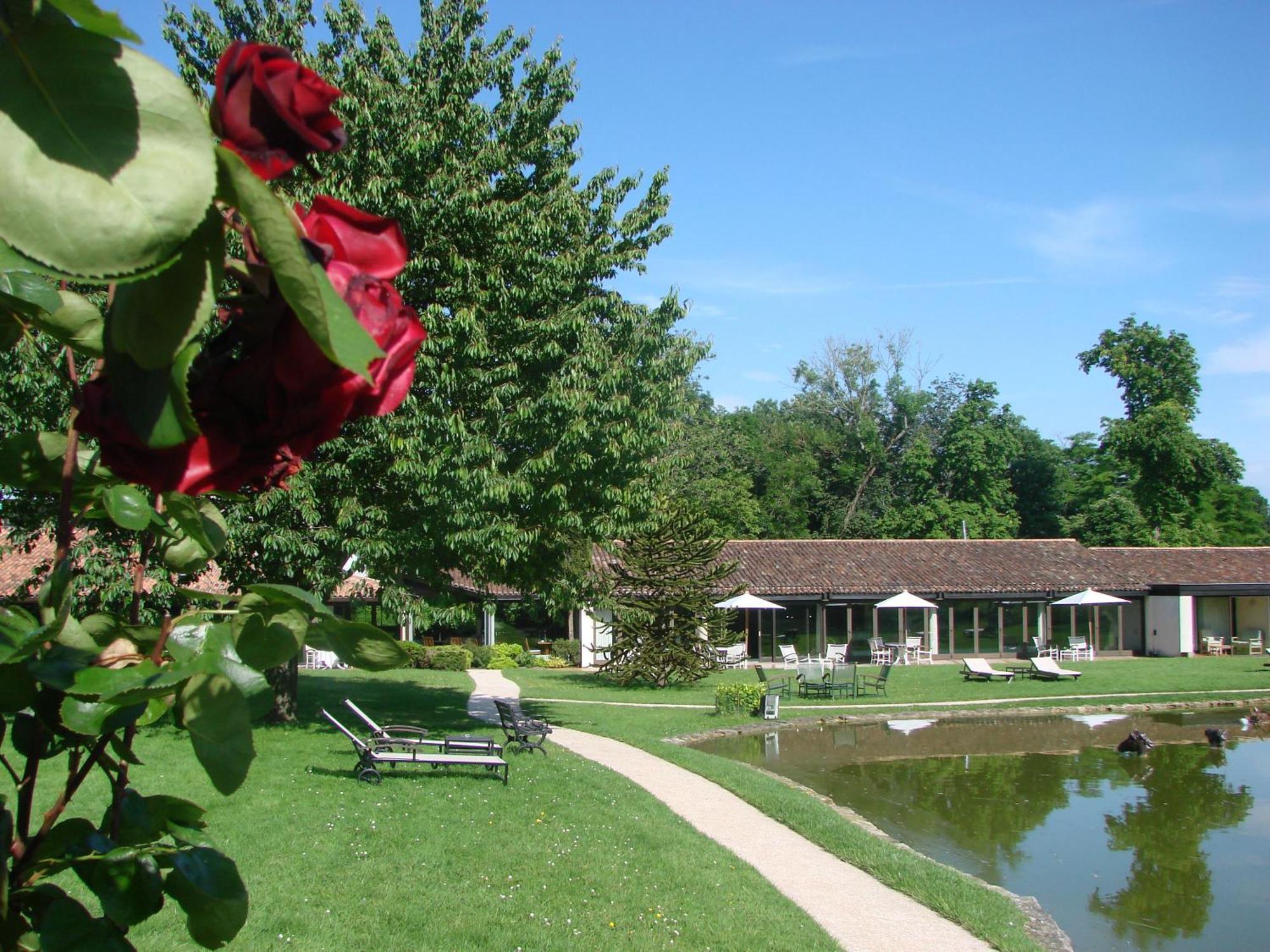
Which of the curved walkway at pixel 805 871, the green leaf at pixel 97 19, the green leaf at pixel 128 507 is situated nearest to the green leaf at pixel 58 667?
the green leaf at pixel 128 507

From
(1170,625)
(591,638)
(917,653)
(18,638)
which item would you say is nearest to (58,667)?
(18,638)

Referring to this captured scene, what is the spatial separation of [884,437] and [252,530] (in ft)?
182

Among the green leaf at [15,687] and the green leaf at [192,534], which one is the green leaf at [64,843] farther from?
the green leaf at [192,534]

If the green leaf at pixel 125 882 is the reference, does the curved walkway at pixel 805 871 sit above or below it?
below

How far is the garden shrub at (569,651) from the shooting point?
37.0m

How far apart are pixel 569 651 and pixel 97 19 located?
37.0 meters

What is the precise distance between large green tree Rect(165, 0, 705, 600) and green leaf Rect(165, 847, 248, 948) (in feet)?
37.0

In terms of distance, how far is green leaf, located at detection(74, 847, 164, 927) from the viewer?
119 cm

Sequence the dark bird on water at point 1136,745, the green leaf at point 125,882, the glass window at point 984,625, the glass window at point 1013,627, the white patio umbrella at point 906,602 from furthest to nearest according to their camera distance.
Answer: the glass window at point 1013,627 → the glass window at point 984,625 → the white patio umbrella at point 906,602 → the dark bird on water at point 1136,745 → the green leaf at point 125,882

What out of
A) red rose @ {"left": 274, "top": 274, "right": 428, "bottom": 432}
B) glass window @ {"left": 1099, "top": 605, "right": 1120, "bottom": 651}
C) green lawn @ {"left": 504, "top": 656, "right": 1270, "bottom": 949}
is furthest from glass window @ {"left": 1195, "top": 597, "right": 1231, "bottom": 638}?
red rose @ {"left": 274, "top": 274, "right": 428, "bottom": 432}

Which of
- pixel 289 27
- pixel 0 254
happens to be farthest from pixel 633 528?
pixel 0 254

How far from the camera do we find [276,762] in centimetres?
1331

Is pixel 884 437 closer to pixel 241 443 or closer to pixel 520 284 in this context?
pixel 520 284

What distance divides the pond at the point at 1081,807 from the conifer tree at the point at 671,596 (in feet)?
15.4
